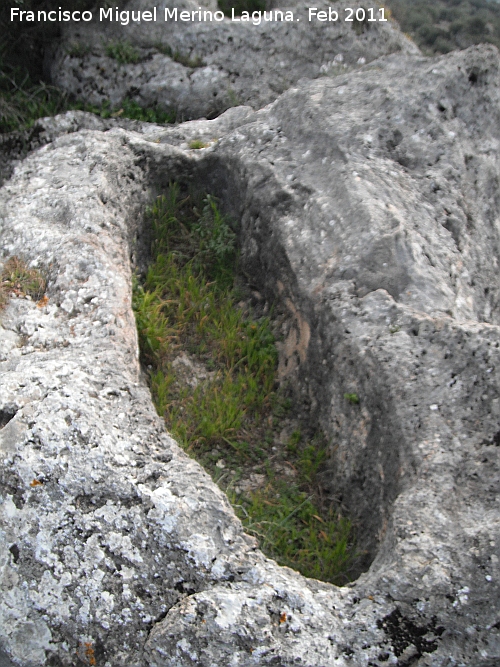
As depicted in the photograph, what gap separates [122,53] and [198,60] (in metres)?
0.81

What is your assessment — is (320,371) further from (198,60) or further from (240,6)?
(240,6)

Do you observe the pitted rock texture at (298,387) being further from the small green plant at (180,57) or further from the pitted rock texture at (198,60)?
the small green plant at (180,57)

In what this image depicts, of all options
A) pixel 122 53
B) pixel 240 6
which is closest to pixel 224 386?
pixel 122 53

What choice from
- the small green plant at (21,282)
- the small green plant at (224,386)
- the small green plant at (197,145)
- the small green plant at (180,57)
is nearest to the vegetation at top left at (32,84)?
the small green plant at (180,57)

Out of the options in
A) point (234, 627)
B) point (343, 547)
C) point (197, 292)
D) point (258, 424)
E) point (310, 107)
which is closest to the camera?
Result: point (234, 627)

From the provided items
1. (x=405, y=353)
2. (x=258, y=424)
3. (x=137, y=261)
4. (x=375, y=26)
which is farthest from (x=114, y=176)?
(x=375, y=26)

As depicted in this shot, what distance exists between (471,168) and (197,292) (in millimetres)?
2330

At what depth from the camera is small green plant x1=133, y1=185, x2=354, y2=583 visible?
3.61 m

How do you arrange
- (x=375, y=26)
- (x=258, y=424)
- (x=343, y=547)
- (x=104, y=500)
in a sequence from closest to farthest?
(x=104, y=500) → (x=343, y=547) → (x=258, y=424) → (x=375, y=26)

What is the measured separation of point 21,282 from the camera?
4.05 m

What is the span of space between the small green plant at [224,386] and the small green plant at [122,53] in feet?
8.22

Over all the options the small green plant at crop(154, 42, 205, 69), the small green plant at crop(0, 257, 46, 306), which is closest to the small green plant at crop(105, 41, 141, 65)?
the small green plant at crop(154, 42, 205, 69)

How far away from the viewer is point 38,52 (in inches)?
285

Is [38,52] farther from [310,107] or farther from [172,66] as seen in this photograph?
[310,107]
